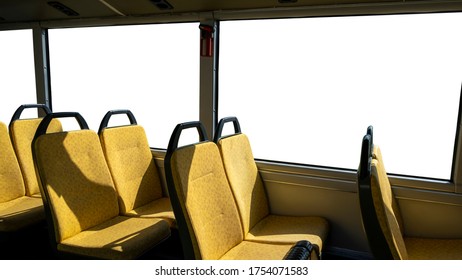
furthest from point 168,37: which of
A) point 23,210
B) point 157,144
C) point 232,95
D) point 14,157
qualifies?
point 23,210

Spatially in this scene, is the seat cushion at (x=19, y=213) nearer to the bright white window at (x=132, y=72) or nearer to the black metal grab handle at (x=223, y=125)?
the bright white window at (x=132, y=72)

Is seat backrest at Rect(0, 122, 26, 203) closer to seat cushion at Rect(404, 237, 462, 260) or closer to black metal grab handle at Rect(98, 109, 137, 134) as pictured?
black metal grab handle at Rect(98, 109, 137, 134)

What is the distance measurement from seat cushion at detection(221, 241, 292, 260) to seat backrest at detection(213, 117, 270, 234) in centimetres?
17

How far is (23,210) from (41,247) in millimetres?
448

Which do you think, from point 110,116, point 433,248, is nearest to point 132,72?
point 110,116

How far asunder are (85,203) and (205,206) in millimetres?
922

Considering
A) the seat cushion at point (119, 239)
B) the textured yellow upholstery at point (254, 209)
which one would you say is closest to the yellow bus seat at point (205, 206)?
the textured yellow upholstery at point (254, 209)

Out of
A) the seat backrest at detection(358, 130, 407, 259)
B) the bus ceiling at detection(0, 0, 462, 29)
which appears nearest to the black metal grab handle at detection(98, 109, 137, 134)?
the bus ceiling at detection(0, 0, 462, 29)

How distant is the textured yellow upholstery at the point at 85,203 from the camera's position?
200 cm

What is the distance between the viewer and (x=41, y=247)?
107 inches

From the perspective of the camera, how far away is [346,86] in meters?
2.51

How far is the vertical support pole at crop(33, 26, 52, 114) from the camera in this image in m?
3.61
